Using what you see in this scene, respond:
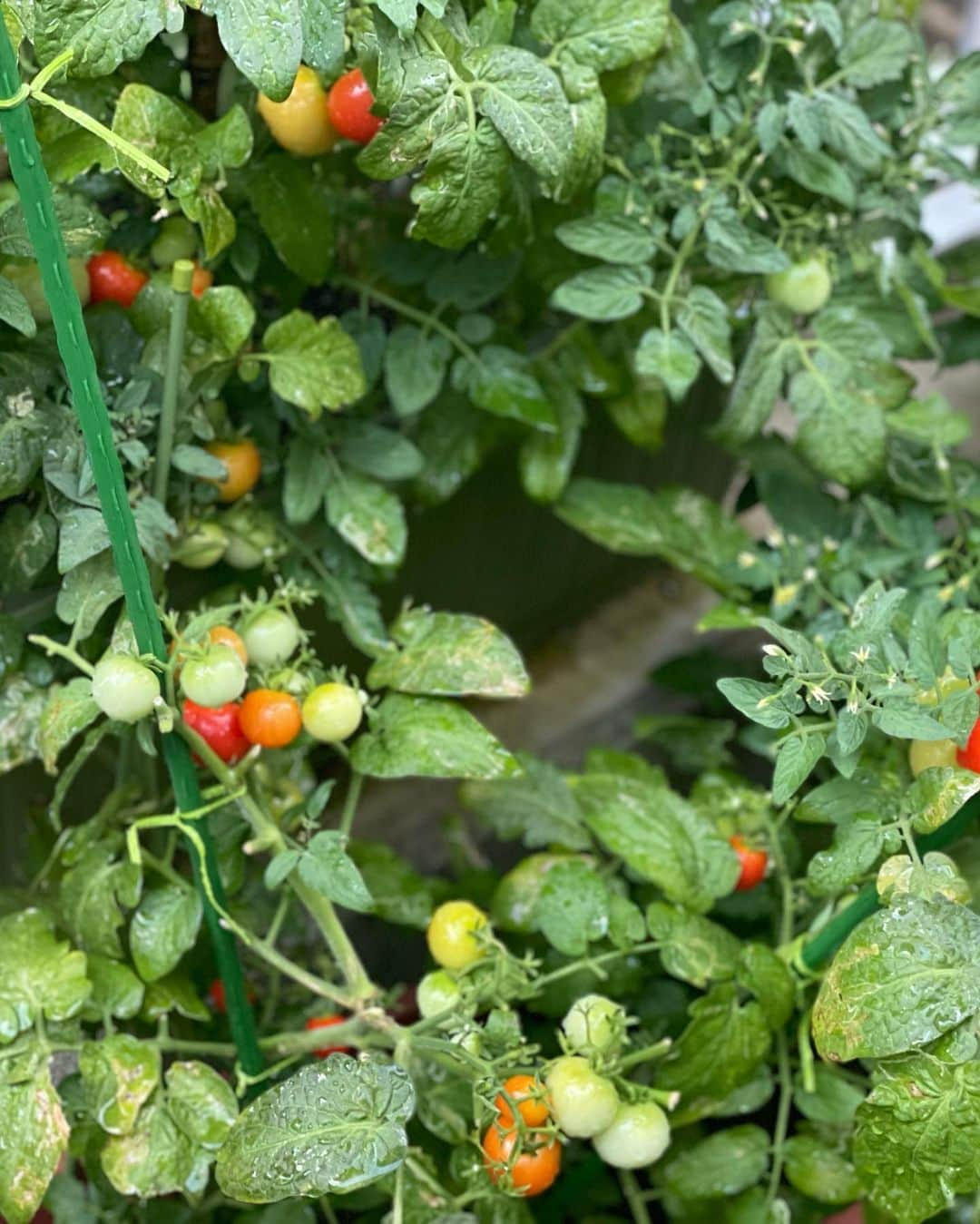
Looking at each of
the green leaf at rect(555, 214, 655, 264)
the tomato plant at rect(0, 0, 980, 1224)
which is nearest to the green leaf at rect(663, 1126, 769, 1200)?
the tomato plant at rect(0, 0, 980, 1224)

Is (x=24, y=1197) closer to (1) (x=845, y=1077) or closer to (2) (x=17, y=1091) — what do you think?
(2) (x=17, y=1091)

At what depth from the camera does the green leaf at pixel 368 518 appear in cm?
89

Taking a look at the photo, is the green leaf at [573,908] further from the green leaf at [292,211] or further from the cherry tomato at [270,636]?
the green leaf at [292,211]

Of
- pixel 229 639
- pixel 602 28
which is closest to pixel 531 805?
pixel 229 639

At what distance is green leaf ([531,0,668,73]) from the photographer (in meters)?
0.78

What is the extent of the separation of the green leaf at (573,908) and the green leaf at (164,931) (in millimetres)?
232

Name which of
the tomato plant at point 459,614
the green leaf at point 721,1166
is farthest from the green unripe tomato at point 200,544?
the green leaf at point 721,1166

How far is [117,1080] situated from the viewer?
0.75 metres

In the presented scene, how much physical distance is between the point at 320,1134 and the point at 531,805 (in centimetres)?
38

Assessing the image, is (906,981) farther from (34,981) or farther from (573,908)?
(34,981)

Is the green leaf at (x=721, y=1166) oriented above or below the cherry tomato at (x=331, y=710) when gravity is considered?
below

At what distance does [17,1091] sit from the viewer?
716mm

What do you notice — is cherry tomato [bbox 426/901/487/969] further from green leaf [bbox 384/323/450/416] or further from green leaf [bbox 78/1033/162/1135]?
green leaf [bbox 384/323/450/416]

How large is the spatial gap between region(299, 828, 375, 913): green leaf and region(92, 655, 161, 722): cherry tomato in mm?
133
